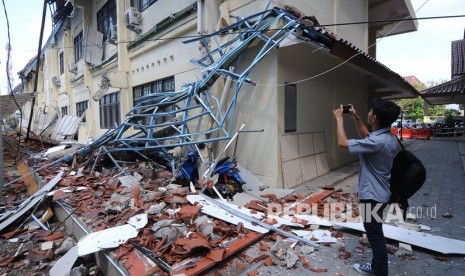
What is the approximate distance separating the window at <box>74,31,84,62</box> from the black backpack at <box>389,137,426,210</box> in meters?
18.1

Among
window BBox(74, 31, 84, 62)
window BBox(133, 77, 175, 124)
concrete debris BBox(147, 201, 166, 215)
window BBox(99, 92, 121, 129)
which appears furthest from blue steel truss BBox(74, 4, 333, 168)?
window BBox(74, 31, 84, 62)

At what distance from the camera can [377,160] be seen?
258 centimetres

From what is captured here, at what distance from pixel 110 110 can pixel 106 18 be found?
14.2 ft

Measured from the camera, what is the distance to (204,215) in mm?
4184

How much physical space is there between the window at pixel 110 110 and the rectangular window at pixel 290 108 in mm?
8381

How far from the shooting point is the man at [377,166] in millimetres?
2510

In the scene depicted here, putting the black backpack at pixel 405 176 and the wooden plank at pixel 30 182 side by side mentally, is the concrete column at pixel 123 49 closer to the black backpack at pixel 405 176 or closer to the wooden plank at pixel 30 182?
the wooden plank at pixel 30 182

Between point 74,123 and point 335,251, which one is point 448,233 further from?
point 74,123

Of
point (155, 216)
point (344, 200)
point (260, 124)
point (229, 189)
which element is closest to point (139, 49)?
point (260, 124)

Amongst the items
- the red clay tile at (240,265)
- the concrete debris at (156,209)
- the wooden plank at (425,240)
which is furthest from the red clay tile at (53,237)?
the wooden plank at (425,240)

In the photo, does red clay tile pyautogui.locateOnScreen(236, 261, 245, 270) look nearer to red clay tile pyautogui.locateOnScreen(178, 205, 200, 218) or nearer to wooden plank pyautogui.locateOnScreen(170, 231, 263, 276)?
wooden plank pyautogui.locateOnScreen(170, 231, 263, 276)

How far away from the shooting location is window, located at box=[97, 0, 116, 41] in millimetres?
12602

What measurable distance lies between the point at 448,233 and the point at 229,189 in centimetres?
346

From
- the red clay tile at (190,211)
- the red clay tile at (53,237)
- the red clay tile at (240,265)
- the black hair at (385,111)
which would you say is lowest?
the red clay tile at (53,237)
